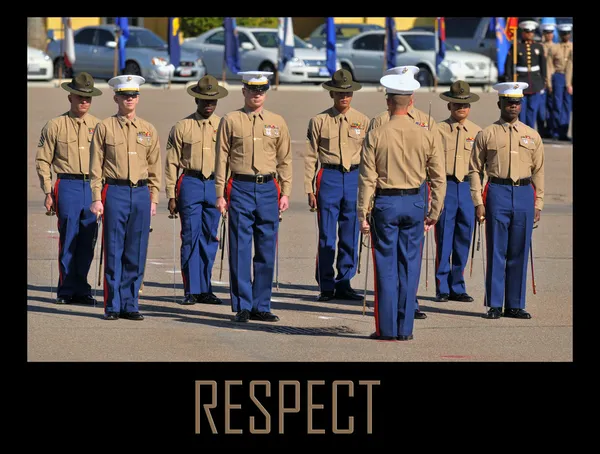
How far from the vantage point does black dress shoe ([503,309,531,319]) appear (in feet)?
39.3

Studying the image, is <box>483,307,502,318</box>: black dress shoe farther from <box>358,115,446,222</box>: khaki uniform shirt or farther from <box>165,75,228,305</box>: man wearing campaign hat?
<box>165,75,228,305</box>: man wearing campaign hat

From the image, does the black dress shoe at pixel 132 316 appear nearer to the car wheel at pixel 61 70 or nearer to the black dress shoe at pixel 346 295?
the black dress shoe at pixel 346 295

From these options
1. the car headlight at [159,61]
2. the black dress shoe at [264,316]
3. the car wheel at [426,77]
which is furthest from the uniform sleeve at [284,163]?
the car wheel at [426,77]

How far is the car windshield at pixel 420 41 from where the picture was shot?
3124cm

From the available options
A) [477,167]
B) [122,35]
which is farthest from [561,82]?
[477,167]

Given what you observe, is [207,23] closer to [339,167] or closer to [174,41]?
[174,41]

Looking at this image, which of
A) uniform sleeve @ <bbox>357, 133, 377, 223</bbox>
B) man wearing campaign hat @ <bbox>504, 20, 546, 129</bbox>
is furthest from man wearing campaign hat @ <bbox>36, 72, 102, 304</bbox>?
man wearing campaign hat @ <bbox>504, 20, 546, 129</bbox>

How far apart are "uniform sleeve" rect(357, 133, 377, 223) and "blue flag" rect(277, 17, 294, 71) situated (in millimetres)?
18291

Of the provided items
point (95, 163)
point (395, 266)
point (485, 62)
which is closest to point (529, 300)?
point (395, 266)

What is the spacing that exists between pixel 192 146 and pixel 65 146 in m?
1.09

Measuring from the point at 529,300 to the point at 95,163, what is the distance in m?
4.11

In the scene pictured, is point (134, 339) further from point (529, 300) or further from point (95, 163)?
point (529, 300)

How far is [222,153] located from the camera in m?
11.6

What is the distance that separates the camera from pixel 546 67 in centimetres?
2181
